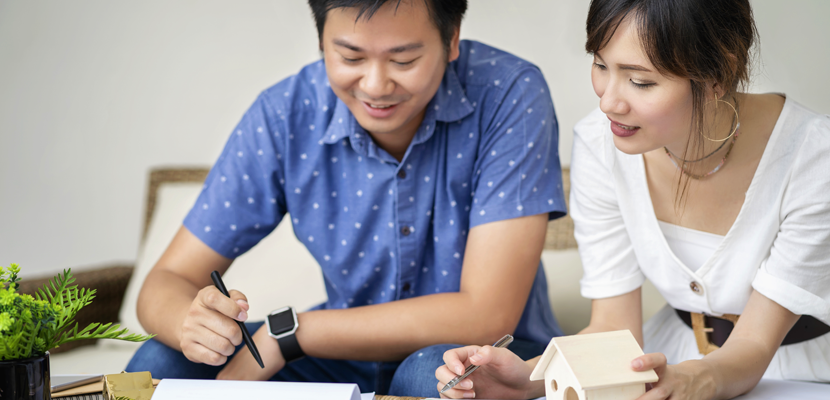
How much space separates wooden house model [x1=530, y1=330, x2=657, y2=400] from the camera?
64cm

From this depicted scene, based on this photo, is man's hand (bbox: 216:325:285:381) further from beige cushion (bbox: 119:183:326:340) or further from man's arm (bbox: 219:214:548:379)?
beige cushion (bbox: 119:183:326:340)

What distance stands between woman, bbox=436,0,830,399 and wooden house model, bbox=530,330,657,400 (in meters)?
0.02

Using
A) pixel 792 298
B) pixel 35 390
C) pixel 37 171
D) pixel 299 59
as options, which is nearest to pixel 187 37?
pixel 299 59

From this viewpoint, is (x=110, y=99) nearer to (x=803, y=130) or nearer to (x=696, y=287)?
(x=696, y=287)

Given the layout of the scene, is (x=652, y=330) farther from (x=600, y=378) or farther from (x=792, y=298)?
(x=600, y=378)

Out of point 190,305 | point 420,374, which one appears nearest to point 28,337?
point 190,305

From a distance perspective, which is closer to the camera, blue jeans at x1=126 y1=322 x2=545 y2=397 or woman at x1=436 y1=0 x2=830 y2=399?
woman at x1=436 y1=0 x2=830 y2=399

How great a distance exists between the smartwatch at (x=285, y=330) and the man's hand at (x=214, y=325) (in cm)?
11

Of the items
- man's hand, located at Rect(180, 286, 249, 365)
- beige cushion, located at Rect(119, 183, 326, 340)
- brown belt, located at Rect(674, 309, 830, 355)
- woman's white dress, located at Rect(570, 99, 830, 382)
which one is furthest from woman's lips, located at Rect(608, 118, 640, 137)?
beige cushion, located at Rect(119, 183, 326, 340)

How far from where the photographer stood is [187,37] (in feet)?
7.93

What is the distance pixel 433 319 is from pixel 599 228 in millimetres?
321

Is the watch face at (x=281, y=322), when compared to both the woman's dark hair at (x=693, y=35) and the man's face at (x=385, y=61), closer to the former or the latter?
the man's face at (x=385, y=61)

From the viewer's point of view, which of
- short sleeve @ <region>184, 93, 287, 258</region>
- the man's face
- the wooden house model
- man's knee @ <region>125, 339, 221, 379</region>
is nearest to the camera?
the wooden house model

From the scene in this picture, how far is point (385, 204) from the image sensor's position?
4.09 ft
